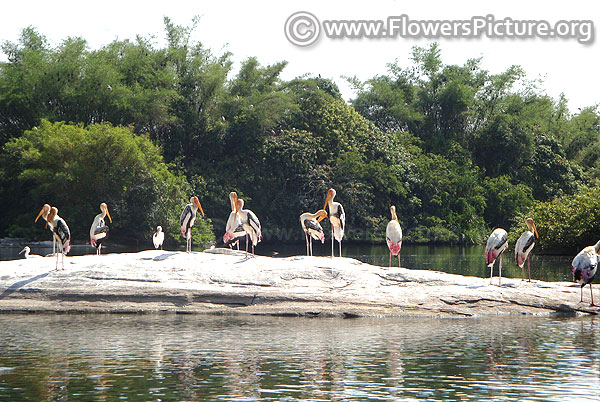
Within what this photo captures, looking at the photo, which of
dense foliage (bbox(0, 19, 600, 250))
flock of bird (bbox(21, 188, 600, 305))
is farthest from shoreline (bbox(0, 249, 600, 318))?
dense foliage (bbox(0, 19, 600, 250))

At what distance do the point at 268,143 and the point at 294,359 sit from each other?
39250mm

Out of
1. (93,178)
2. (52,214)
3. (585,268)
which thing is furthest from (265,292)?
(93,178)

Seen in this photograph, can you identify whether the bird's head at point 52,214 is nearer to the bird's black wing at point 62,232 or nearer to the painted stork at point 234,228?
the bird's black wing at point 62,232

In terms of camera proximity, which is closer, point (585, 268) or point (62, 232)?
point (585, 268)

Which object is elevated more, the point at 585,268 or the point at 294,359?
the point at 585,268

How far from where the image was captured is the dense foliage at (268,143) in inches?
1641

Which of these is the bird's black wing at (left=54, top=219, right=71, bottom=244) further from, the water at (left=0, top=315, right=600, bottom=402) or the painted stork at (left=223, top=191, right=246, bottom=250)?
the painted stork at (left=223, top=191, right=246, bottom=250)

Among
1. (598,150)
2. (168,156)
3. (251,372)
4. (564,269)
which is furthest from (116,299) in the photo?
(598,150)

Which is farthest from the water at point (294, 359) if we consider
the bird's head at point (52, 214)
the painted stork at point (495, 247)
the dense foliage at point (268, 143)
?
the dense foliage at point (268, 143)

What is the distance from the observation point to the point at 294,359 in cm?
1204

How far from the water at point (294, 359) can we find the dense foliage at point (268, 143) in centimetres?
2186

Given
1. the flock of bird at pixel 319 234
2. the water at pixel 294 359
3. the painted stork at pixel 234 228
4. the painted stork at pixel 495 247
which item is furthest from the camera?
the painted stork at pixel 234 228

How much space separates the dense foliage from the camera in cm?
4169

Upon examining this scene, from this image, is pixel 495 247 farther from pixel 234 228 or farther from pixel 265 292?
pixel 234 228
